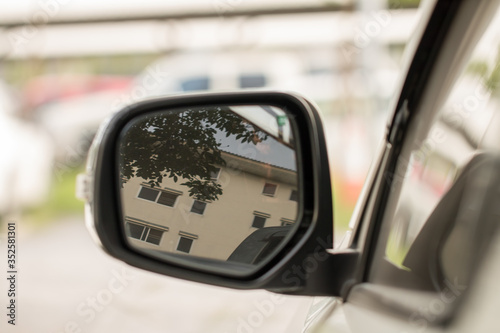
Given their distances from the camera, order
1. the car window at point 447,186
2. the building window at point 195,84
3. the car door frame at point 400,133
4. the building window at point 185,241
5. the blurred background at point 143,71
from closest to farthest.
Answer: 1. the car window at point 447,186
2. the car door frame at point 400,133
3. the building window at point 185,241
4. the blurred background at point 143,71
5. the building window at point 195,84

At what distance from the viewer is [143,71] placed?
10.6 metres

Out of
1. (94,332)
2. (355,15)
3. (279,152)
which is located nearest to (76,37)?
(355,15)

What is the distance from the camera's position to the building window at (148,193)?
3.48 ft

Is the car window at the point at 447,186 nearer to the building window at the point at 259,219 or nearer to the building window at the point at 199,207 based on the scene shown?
the building window at the point at 259,219

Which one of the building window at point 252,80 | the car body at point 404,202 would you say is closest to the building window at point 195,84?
the building window at point 252,80

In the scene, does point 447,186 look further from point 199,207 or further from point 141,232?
point 141,232

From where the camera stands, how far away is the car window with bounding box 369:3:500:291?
0.81 metres

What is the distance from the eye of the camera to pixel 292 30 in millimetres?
9703

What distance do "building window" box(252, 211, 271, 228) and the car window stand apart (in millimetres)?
257

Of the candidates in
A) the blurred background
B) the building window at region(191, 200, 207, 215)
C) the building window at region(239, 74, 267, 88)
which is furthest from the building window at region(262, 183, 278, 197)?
the building window at region(239, 74, 267, 88)

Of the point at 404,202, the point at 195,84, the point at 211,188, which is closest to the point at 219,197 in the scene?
the point at 211,188

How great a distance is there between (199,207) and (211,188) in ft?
0.14

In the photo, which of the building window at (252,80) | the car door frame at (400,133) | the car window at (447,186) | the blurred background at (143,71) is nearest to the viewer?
the car window at (447,186)

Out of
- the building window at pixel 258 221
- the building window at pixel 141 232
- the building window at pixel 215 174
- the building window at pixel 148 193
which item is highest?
the building window at pixel 215 174
